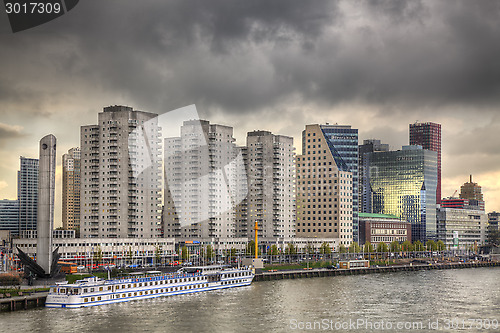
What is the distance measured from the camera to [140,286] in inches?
4749

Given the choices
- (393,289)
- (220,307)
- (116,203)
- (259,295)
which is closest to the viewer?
(220,307)

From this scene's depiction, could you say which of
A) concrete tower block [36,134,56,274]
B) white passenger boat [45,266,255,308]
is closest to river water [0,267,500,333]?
white passenger boat [45,266,255,308]

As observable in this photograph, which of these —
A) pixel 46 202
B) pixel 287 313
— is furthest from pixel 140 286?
pixel 287 313

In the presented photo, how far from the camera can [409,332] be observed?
291 feet

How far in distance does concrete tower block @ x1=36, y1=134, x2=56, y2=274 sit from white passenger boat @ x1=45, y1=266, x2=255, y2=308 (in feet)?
49.9

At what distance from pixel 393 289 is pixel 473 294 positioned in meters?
17.0

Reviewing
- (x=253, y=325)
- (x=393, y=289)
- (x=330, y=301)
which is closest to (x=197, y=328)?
(x=253, y=325)

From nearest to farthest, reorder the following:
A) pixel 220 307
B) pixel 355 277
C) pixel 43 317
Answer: pixel 43 317
pixel 220 307
pixel 355 277

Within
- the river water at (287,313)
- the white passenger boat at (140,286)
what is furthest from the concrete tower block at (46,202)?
the river water at (287,313)

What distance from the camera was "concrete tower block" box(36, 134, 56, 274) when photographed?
129625 millimetres

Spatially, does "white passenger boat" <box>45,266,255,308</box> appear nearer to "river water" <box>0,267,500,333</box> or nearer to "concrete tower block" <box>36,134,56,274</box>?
"river water" <box>0,267,500,333</box>

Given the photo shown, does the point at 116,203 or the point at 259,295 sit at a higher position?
the point at 116,203

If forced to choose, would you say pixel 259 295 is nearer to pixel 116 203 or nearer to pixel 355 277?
pixel 355 277

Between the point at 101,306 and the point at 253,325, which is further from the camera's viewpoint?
the point at 101,306
